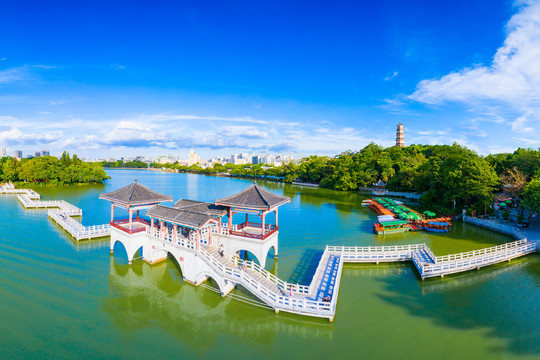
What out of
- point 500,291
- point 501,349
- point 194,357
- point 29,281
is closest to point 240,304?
point 194,357

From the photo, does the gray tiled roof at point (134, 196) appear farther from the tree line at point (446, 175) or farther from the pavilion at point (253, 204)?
the tree line at point (446, 175)

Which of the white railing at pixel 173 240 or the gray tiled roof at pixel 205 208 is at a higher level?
the gray tiled roof at pixel 205 208

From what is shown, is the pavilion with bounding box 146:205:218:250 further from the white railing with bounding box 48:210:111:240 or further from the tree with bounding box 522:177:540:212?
the tree with bounding box 522:177:540:212

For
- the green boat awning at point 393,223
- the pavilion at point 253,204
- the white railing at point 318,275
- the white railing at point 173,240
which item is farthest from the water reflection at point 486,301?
the white railing at point 173,240

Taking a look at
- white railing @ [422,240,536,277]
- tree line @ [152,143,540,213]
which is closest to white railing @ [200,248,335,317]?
white railing @ [422,240,536,277]

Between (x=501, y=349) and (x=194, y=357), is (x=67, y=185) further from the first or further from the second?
(x=501, y=349)
